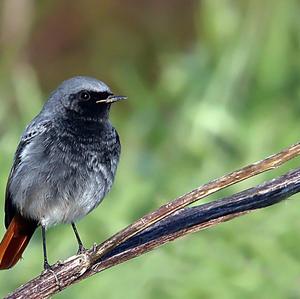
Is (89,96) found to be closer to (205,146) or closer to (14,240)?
(14,240)

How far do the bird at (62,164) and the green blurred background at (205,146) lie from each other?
112 cm

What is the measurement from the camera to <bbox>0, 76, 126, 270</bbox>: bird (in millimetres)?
4461

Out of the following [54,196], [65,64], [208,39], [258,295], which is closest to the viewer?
[54,196]

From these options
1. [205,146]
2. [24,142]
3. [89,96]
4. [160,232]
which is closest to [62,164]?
[24,142]

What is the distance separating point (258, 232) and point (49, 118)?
1539mm

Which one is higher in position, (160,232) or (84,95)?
(84,95)

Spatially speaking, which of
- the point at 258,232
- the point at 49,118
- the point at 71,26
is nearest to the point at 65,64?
the point at 71,26

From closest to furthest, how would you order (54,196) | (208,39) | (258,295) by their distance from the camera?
(54,196) → (258,295) → (208,39)

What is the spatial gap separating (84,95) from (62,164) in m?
0.39

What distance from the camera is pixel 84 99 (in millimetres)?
4715

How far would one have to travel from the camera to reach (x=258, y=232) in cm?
576

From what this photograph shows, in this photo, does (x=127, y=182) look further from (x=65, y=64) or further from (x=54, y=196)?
(x=65, y=64)

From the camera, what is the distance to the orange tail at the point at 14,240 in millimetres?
4578

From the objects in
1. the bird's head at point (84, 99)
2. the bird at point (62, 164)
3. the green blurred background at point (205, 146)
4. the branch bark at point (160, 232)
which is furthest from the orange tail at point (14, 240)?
the green blurred background at point (205, 146)
